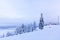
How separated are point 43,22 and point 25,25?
1.52 m

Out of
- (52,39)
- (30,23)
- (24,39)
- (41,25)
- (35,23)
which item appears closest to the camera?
(52,39)

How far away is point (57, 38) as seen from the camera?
3.06 metres

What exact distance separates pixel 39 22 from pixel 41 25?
36cm

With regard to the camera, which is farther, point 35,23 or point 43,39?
point 35,23

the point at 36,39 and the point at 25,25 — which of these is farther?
the point at 25,25

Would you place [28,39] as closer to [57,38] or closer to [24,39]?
[24,39]

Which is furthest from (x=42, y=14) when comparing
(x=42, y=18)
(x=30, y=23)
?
(x=30, y=23)

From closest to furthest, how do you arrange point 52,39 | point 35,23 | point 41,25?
1. point 52,39
2. point 41,25
3. point 35,23

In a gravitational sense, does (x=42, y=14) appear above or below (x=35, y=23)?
above

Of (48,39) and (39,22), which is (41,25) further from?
(48,39)

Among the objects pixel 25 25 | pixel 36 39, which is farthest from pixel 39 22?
pixel 36 39

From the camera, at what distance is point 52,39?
9.81 feet

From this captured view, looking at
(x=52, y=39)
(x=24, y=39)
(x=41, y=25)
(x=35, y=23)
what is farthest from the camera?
(x=35, y=23)

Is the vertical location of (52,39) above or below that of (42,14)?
below
